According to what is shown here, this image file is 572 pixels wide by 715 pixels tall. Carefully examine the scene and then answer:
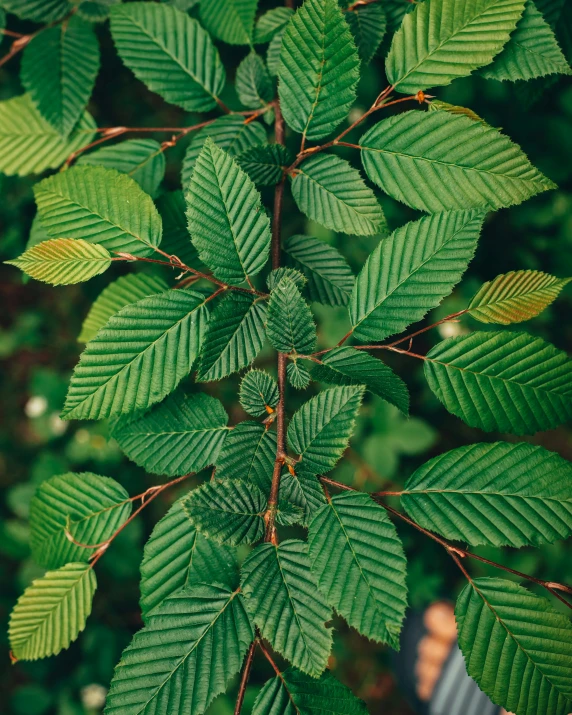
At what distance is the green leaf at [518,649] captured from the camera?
57 cm

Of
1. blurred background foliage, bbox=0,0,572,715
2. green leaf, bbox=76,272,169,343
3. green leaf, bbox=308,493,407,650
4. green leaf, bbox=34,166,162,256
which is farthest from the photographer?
blurred background foliage, bbox=0,0,572,715

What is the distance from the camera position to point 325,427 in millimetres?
577

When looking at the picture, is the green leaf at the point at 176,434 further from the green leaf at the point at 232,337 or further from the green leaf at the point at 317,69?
the green leaf at the point at 317,69

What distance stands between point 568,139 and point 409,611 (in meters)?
1.54

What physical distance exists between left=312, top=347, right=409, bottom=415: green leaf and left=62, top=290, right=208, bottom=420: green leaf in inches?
6.6

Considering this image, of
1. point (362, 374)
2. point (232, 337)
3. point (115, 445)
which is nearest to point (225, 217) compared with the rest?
point (232, 337)

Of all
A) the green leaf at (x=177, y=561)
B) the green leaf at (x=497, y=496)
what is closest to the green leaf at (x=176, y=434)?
the green leaf at (x=177, y=561)

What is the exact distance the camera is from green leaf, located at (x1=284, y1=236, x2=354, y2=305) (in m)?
0.79

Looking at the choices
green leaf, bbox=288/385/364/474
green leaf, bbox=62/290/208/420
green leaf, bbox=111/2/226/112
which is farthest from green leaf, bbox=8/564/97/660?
green leaf, bbox=111/2/226/112

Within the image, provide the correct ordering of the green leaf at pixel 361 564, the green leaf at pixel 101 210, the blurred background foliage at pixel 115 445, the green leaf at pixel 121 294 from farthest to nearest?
the blurred background foliage at pixel 115 445
the green leaf at pixel 121 294
the green leaf at pixel 101 210
the green leaf at pixel 361 564

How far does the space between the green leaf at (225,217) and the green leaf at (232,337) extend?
38 millimetres

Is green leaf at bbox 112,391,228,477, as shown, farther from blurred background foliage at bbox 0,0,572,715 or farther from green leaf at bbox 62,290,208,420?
blurred background foliage at bbox 0,0,572,715

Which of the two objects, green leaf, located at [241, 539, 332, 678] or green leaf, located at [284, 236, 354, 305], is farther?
green leaf, located at [284, 236, 354, 305]

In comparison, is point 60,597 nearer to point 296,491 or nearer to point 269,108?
point 296,491
